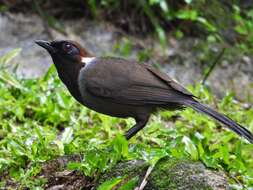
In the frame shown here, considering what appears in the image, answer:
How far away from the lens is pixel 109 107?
16.8ft

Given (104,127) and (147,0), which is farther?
(147,0)

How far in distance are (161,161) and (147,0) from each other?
4379 mm

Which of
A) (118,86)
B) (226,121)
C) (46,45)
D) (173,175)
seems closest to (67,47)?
(46,45)

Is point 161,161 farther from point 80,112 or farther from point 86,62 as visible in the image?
point 80,112

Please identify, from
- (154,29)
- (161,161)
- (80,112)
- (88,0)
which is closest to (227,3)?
(154,29)

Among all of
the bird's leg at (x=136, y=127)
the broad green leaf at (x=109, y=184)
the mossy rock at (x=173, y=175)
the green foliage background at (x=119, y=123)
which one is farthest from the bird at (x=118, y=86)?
the broad green leaf at (x=109, y=184)

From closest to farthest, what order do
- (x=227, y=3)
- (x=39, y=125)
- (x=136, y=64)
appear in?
(x=136, y=64) → (x=39, y=125) → (x=227, y=3)

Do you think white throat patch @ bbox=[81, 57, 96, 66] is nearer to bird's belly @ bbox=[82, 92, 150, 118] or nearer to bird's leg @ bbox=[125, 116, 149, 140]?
bird's belly @ bbox=[82, 92, 150, 118]

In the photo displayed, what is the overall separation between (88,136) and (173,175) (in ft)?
5.81

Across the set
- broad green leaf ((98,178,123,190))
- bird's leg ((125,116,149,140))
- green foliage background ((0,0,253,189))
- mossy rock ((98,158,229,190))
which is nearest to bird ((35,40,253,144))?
bird's leg ((125,116,149,140))

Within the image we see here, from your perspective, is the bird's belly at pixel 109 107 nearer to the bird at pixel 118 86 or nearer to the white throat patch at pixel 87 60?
the bird at pixel 118 86

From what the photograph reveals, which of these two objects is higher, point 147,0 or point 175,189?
point 147,0

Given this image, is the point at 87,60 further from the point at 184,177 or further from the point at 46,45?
the point at 184,177

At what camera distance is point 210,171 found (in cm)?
437
